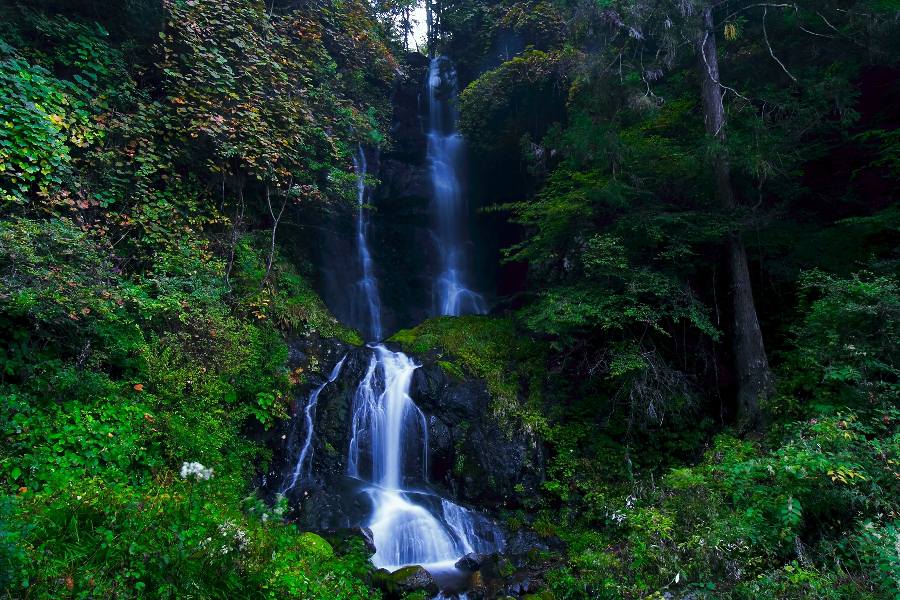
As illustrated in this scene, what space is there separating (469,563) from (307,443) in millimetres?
3499

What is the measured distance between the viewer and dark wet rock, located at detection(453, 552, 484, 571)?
6.68 meters

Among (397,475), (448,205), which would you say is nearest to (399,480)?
(397,475)

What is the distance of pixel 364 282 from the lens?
1504cm

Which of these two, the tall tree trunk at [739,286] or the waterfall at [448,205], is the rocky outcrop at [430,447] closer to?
the tall tree trunk at [739,286]

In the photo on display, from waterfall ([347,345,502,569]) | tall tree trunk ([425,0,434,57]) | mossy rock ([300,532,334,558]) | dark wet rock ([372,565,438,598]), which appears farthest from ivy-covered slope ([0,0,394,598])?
tall tree trunk ([425,0,434,57])

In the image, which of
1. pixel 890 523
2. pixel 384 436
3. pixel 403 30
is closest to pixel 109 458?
pixel 384 436

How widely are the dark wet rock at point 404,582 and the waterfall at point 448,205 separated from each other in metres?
9.78

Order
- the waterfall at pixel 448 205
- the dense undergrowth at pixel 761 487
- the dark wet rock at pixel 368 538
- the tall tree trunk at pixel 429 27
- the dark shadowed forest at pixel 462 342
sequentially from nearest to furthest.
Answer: the dense undergrowth at pixel 761 487 → the dark shadowed forest at pixel 462 342 → the dark wet rock at pixel 368 538 → the waterfall at pixel 448 205 → the tall tree trunk at pixel 429 27

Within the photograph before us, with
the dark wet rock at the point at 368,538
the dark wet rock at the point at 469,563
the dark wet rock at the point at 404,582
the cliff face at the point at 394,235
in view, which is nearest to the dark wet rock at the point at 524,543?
the dark wet rock at the point at 469,563

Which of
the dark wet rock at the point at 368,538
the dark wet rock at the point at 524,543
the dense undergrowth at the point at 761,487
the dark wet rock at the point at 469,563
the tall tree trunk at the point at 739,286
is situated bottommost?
the dark wet rock at the point at 469,563

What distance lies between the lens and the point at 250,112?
929cm

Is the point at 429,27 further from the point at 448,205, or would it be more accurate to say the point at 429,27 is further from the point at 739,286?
the point at 739,286

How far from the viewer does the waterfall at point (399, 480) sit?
7055 mm

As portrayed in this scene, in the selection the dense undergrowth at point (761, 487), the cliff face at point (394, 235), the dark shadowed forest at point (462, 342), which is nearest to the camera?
the dense undergrowth at point (761, 487)
